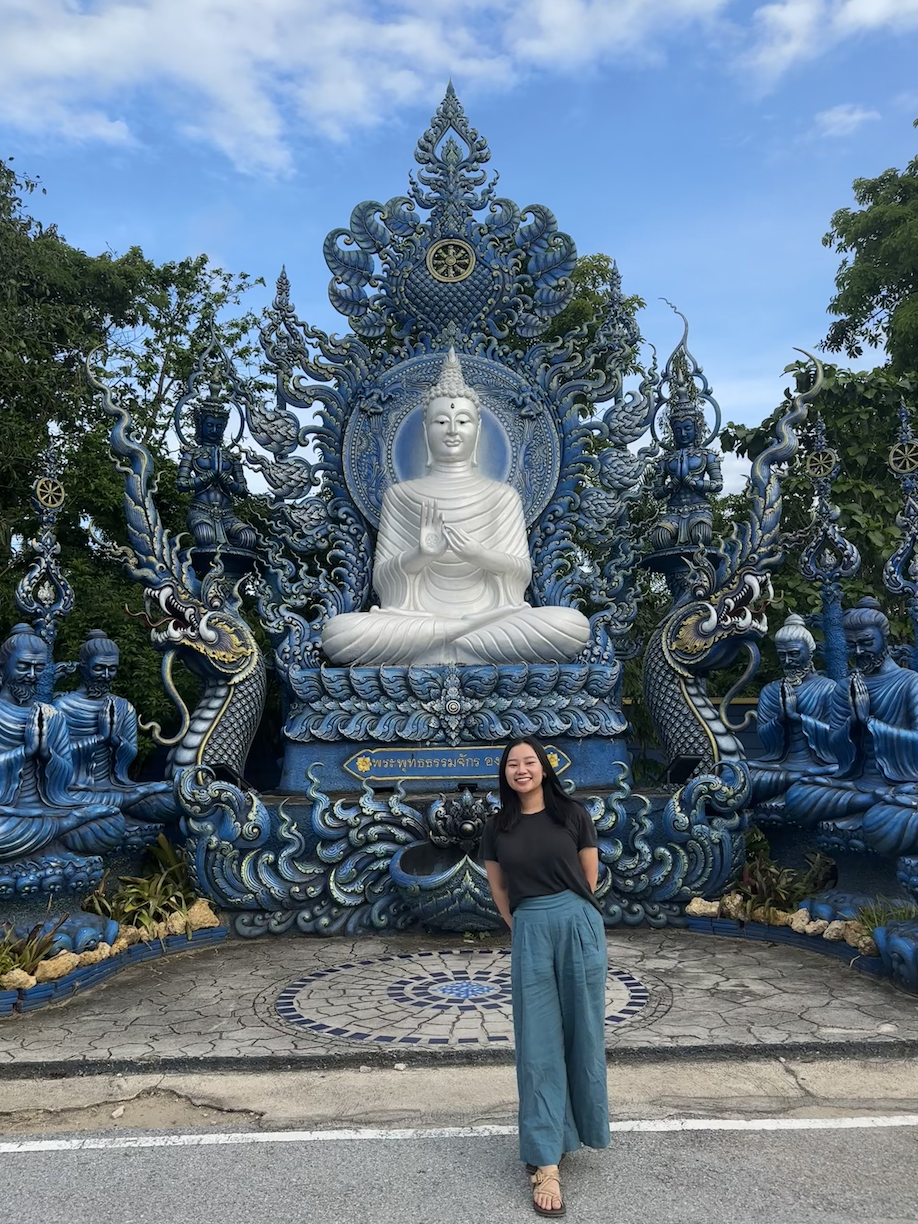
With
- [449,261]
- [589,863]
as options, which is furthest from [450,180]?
[589,863]

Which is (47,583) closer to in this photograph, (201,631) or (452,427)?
(201,631)

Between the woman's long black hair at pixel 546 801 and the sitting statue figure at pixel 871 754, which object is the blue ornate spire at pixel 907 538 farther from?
the woman's long black hair at pixel 546 801

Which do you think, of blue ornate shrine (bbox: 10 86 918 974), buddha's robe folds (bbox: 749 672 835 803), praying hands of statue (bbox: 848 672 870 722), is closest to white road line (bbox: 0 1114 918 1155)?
blue ornate shrine (bbox: 10 86 918 974)

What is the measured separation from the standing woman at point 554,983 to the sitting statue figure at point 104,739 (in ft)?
13.2

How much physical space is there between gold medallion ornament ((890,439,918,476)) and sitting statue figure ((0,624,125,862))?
5725 mm

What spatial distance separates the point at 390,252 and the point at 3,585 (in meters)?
5.18

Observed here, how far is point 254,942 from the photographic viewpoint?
6.73 meters

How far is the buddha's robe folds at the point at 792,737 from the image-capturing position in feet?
22.6

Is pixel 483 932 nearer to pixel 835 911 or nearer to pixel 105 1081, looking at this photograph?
pixel 835 911

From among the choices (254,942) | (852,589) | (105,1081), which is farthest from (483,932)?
(852,589)

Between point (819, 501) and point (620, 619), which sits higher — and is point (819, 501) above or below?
above

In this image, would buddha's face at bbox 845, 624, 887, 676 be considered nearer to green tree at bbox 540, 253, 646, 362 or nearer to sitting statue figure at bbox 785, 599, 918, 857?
sitting statue figure at bbox 785, 599, 918, 857

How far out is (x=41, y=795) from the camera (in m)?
6.06

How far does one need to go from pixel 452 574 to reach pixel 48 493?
3.38m
